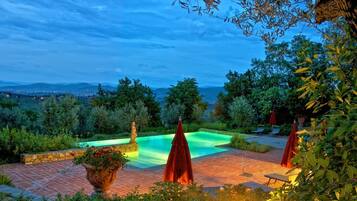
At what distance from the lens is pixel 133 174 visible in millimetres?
10695

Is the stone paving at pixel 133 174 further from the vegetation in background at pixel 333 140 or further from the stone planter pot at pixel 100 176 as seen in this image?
the vegetation in background at pixel 333 140

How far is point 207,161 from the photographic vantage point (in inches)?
509

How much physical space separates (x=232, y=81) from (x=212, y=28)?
2016cm

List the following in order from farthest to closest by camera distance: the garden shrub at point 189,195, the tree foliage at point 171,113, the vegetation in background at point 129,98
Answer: the tree foliage at point 171,113 < the vegetation in background at point 129,98 < the garden shrub at point 189,195

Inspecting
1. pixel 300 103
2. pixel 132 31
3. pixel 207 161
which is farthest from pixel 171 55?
pixel 207 161

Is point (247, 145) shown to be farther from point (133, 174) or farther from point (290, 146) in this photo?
point (133, 174)

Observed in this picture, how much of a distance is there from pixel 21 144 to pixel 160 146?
658 cm

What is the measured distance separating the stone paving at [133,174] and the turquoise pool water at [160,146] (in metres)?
1.48

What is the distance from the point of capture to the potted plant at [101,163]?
273 inches

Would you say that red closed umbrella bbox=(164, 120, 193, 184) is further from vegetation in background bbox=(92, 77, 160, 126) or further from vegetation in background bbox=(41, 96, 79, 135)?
vegetation in background bbox=(92, 77, 160, 126)

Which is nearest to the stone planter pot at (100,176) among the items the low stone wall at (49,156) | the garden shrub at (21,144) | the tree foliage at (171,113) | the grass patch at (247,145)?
the low stone wall at (49,156)

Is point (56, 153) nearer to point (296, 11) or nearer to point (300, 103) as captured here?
point (296, 11)

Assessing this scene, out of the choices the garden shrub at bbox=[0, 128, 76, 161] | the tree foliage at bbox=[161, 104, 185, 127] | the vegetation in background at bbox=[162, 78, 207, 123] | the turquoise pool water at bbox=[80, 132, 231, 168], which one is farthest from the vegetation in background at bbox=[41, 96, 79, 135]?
the vegetation in background at bbox=[162, 78, 207, 123]

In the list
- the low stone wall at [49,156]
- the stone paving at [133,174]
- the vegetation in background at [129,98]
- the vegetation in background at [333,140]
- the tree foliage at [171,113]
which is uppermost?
the vegetation in background at [129,98]
